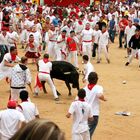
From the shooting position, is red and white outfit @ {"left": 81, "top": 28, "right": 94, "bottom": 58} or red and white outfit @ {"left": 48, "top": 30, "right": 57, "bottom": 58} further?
red and white outfit @ {"left": 81, "top": 28, "right": 94, "bottom": 58}

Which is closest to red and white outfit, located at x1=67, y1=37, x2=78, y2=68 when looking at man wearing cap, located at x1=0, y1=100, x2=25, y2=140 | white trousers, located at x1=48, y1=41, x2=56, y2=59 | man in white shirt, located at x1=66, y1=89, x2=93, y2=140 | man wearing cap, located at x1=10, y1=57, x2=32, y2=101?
white trousers, located at x1=48, y1=41, x2=56, y2=59

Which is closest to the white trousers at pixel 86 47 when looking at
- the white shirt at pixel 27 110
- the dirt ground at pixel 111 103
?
the dirt ground at pixel 111 103

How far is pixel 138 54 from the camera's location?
21.8 metres

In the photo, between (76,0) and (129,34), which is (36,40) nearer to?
(129,34)

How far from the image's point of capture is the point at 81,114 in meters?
8.76

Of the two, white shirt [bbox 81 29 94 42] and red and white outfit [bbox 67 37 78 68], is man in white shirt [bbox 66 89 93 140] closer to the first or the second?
red and white outfit [bbox 67 37 78 68]

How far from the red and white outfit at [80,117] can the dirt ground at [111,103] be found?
227 cm

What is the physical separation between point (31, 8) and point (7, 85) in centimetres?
1897

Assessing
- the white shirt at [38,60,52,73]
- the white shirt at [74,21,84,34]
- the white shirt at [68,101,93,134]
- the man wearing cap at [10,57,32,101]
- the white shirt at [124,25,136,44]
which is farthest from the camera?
the white shirt at [74,21,84,34]

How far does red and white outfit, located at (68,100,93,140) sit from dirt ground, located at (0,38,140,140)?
227cm

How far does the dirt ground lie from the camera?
11.8 meters

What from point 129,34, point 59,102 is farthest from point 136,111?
point 129,34

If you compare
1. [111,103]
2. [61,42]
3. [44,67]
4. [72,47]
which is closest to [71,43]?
[72,47]

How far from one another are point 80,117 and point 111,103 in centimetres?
625
